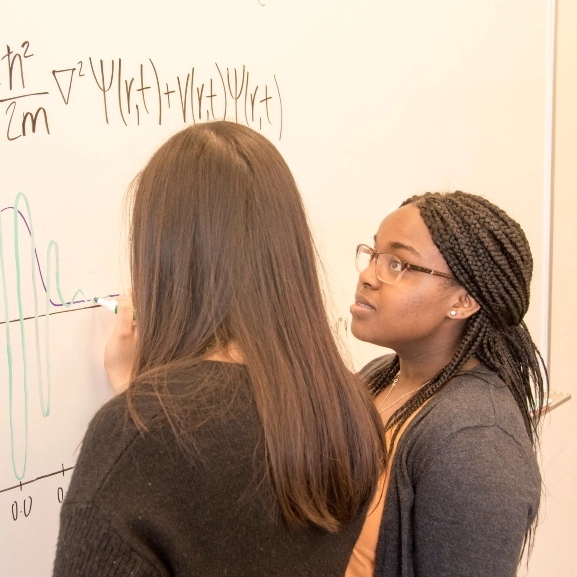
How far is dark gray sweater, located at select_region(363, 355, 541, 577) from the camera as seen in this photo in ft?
2.74

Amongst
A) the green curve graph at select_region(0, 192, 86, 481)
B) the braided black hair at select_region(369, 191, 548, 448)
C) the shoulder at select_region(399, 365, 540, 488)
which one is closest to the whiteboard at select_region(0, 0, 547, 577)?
the green curve graph at select_region(0, 192, 86, 481)

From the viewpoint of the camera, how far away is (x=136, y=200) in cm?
64

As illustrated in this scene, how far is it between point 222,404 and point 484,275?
0.54 metres

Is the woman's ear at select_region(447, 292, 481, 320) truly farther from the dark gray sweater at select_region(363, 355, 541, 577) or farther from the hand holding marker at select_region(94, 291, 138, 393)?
the hand holding marker at select_region(94, 291, 138, 393)

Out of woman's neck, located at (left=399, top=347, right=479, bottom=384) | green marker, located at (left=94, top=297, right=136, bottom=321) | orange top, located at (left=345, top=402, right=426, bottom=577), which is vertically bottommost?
orange top, located at (left=345, top=402, right=426, bottom=577)

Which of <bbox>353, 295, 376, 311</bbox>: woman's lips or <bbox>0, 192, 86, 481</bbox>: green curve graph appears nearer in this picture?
<bbox>0, 192, 86, 481</bbox>: green curve graph

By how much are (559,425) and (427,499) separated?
3.87 feet

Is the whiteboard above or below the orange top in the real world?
above

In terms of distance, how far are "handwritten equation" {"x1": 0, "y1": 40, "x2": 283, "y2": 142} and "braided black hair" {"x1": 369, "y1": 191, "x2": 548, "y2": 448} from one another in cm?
29

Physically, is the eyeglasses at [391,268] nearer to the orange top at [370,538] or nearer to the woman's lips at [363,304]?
the woman's lips at [363,304]

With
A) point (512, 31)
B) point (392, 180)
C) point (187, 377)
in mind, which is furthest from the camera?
point (512, 31)

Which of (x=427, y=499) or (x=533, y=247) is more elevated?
(x=533, y=247)

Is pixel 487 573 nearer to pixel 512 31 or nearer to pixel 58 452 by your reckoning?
pixel 58 452

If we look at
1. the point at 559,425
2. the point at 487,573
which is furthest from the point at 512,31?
the point at 487,573
